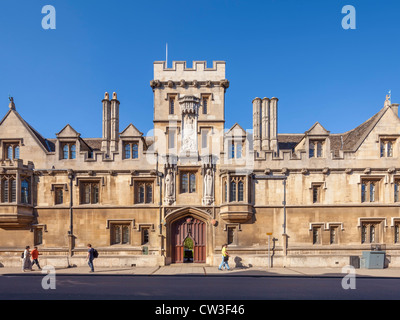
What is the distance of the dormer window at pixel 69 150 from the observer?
71.1 ft

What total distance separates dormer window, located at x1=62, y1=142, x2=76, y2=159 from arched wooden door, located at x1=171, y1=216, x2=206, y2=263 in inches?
344

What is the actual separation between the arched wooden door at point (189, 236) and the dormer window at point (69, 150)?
873 cm

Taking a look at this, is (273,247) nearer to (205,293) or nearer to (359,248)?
(359,248)

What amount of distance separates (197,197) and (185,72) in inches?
377

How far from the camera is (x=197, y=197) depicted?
70.3 ft

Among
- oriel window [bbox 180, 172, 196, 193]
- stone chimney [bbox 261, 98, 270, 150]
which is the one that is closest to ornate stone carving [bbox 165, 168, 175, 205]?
oriel window [bbox 180, 172, 196, 193]

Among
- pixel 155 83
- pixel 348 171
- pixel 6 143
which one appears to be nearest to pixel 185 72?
pixel 155 83

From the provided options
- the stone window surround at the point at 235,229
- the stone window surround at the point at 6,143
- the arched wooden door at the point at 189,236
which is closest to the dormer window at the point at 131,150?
→ the arched wooden door at the point at 189,236

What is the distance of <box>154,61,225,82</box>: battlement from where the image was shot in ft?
76.2

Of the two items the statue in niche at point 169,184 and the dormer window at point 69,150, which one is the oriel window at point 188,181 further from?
the dormer window at point 69,150

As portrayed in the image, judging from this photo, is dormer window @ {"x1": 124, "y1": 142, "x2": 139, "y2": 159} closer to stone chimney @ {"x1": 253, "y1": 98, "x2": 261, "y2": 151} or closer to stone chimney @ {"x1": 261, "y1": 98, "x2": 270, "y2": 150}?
stone chimney @ {"x1": 253, "y1": 98, "x2": 261, "y2": 151}

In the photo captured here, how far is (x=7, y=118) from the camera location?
21766mm
